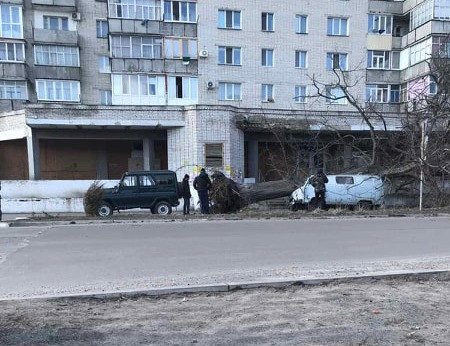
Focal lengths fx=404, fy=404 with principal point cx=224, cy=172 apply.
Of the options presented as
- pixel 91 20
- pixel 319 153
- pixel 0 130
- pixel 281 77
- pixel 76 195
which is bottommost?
pixel 76 195

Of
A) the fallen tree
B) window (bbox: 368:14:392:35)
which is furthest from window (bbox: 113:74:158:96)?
window (bbox: 368:14:392:35)

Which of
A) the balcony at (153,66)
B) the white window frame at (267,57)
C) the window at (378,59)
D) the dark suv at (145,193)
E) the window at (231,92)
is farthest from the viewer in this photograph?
the window at (378,59)

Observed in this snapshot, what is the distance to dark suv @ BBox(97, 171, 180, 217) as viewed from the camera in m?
16.9

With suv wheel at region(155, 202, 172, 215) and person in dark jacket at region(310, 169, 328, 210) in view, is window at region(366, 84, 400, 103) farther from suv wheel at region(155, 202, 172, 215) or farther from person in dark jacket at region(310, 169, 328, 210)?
suv wheel at region(155, 202, 172, 215)

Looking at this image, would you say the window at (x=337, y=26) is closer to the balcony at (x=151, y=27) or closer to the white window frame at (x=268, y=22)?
the white window frame at (x=268, y=22)

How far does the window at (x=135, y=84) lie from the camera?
29391mm

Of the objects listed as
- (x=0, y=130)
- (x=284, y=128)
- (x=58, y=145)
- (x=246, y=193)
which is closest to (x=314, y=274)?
(x=246, y=193)

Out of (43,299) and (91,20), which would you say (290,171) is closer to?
(43,299)

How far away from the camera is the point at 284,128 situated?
82.4 ft

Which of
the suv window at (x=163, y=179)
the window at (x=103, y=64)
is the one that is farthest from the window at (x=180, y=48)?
the suv window at (x=163, y=179)

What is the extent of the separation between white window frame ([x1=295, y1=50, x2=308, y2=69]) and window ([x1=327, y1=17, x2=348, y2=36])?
104 inches

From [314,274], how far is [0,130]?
25.8 m

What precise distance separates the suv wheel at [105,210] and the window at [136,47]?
1638 centimetres

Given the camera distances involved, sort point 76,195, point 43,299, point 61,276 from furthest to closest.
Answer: point 76,195 < point 61,276 < point 43,299
